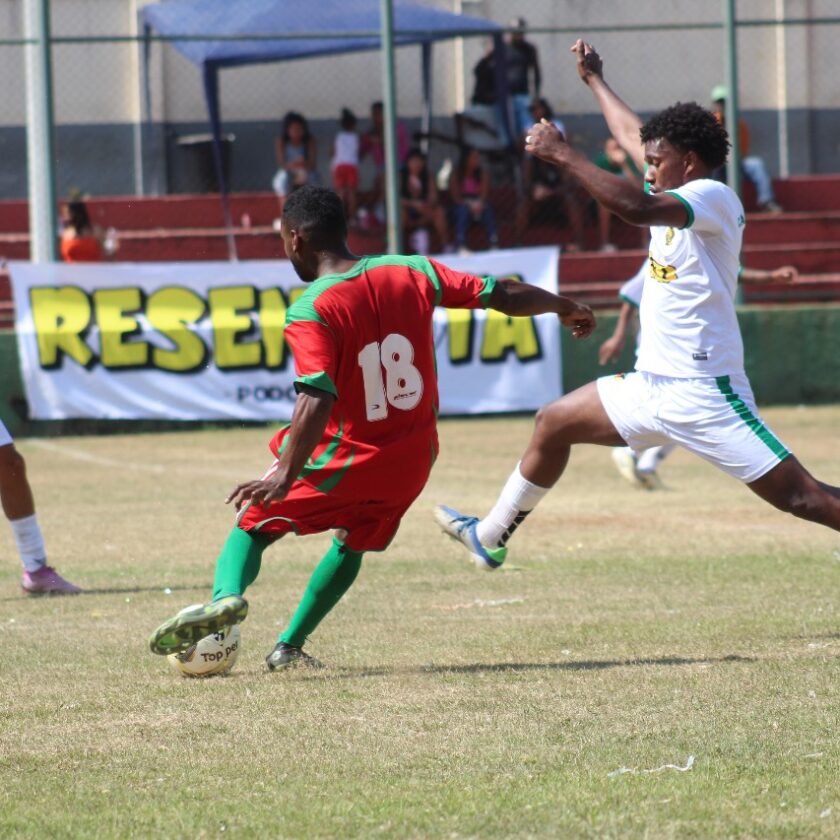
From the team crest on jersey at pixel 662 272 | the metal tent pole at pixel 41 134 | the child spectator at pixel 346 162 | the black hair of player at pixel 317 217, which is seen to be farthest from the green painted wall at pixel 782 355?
the black hair of player at pixel 317 217

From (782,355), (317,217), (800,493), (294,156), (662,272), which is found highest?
(294,156)

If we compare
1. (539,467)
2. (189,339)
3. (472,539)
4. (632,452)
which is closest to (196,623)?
(472,539)

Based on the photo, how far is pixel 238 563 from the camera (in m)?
6.16

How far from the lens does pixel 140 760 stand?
501cm

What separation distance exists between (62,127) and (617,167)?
7701mm

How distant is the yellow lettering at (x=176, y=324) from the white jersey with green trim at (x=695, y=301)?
1005 centimetres

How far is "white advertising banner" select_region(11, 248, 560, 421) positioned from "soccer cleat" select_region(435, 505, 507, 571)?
908 centimetres

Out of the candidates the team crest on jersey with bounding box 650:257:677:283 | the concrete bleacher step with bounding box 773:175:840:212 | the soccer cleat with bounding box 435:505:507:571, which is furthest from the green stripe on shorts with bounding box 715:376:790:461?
the concrete bleacher step with bounding box 773:175:840:212

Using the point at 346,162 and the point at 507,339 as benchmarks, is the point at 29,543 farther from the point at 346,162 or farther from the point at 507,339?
the point at 346,162

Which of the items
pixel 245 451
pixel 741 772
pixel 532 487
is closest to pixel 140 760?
pixel 741 772

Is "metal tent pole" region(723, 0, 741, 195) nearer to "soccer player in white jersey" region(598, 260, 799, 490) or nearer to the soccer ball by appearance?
"soccer player in white jersey" region(598, 260, 799, 490)

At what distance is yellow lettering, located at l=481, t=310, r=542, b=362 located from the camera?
16516mm

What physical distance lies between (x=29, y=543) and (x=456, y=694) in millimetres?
3217

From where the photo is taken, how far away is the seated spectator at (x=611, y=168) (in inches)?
628
